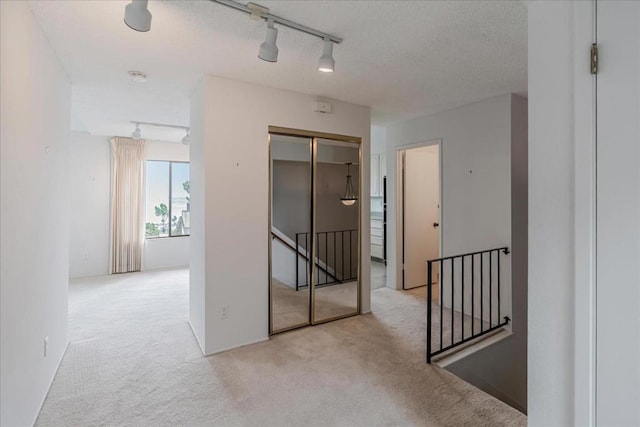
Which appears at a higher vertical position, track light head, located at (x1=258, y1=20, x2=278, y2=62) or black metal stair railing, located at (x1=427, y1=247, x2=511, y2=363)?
track light head, located at (x1=258, y1=20, x2=278, y2=62)

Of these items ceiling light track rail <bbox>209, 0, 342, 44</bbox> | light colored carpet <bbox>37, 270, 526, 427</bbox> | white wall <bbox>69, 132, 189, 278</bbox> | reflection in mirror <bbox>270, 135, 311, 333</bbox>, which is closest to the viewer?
ceiling light track rail <bbox>209, 0, 342, 44</bbox>

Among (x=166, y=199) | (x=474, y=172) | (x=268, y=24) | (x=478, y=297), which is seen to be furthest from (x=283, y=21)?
(x=166, y=199)

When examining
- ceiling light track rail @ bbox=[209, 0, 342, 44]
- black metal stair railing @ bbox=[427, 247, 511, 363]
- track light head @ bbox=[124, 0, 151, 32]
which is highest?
ceiling light track rail @ bbox=[209, 0, 342, 44]

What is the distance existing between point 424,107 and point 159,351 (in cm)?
386

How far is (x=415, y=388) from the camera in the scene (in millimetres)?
2291

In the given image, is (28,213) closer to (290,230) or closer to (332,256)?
(290,230)

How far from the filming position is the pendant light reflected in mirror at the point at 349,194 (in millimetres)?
3709

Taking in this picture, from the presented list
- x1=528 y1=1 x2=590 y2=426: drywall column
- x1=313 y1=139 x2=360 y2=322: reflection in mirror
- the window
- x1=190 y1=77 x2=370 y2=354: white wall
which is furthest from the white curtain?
x1=528 y1=1 x2=590 y2=426: drywall column

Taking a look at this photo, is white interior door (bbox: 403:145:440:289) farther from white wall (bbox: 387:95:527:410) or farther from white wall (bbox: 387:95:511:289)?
white wall (bbox: 387:95:527:410)

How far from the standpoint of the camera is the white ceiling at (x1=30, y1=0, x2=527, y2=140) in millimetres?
1845

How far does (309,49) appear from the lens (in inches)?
90.9

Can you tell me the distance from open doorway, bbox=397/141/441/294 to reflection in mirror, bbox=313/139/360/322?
127cm

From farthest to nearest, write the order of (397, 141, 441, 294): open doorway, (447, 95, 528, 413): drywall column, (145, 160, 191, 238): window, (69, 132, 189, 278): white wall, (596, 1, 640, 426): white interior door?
1. (145, 160, 191, 238): window
2. (69, 132, 189, 278): white wall
3. (397, 141, 441, 294): open doorway
4. (447, 95, 528, 413): drywall column
5. (596, 1, 640, 426): white interior door

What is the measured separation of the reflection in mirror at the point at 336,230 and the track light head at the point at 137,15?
6.97ft
